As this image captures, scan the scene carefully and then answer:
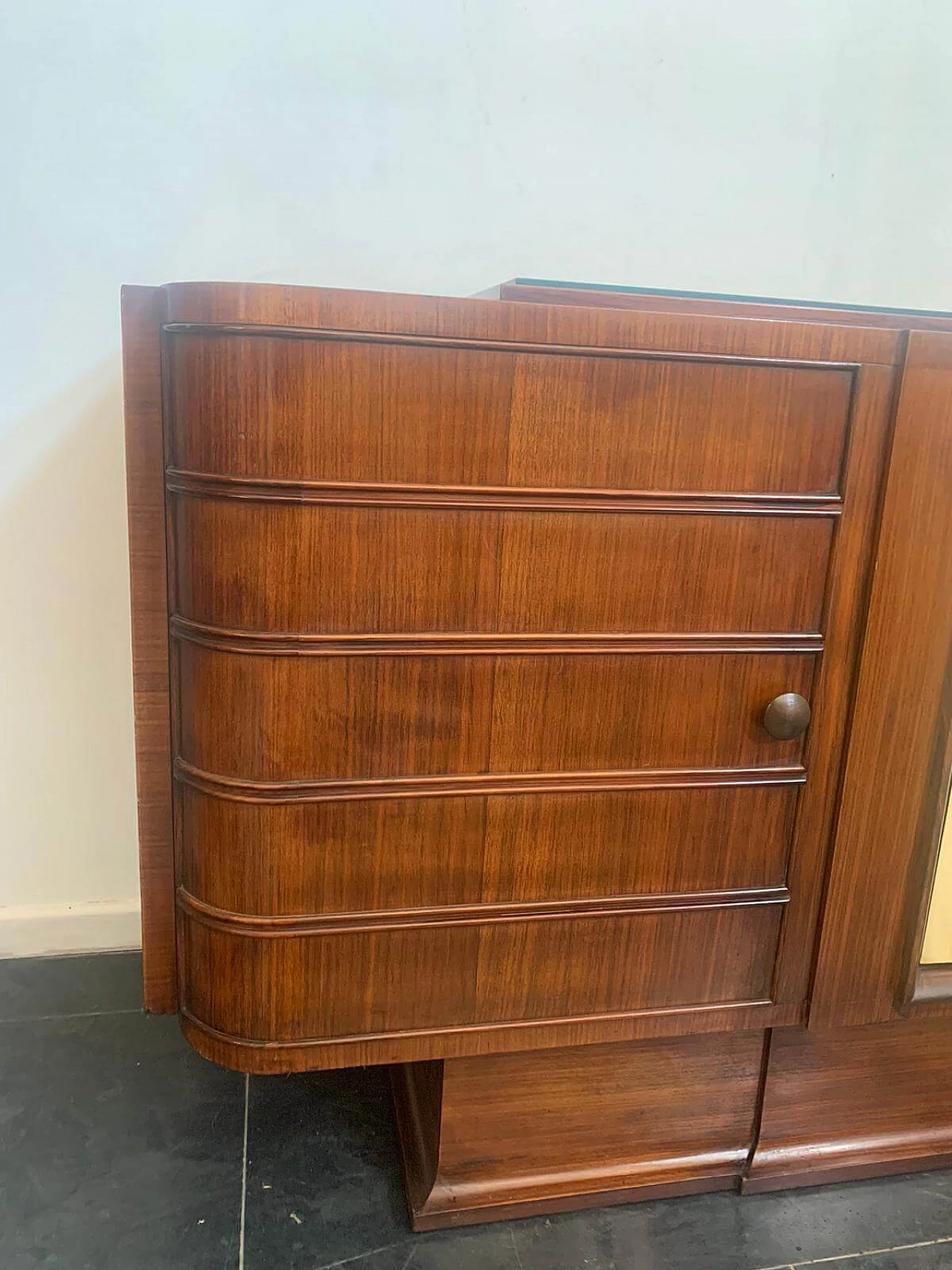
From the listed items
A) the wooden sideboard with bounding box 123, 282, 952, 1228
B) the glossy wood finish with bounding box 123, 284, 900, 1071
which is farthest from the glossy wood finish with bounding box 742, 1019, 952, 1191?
the glossy wood finish with bounding box 123, 284, 900, 1071

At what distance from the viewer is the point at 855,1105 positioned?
1.06 metres

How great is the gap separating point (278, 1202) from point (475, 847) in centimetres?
51

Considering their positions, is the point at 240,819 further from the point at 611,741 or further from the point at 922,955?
the point at 922,955

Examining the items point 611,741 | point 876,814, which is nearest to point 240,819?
point 611,741

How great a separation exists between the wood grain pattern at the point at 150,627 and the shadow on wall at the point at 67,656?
467mm

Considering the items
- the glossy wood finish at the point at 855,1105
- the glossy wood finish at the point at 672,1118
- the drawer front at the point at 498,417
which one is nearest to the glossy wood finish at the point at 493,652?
the drawer front at the point at 498,417

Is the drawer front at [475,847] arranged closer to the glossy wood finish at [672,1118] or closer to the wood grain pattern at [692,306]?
the glossy wood finish at [672,1118]

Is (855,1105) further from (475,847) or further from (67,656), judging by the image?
(67,656)

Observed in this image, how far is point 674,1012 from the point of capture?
0.91 metres

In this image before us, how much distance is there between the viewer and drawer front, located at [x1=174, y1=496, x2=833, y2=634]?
756mm

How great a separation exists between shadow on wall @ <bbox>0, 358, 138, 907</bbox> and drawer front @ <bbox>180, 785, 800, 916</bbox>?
0.53m

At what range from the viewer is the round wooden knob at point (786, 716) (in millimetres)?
840

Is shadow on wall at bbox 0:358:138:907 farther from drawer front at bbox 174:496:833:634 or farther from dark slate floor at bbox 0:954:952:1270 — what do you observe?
drawer front at bbox 174:496:833:634

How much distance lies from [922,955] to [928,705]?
295 mm
